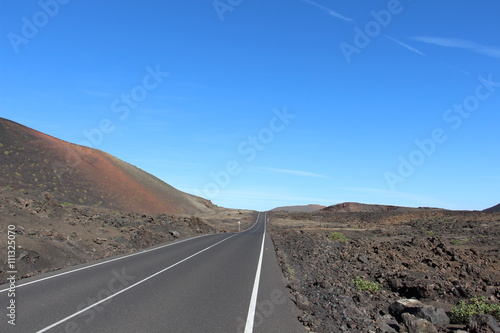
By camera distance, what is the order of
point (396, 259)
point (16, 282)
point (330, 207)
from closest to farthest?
1. point (16, 282)
2. point (396, 259)
3. point (330, 207)

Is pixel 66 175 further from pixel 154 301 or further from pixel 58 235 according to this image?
pixel 154 301

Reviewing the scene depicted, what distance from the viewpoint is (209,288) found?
451 inches

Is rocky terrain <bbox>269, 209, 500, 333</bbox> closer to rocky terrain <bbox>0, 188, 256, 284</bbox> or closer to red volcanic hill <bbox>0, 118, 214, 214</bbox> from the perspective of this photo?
rocky terrain <bbox>0, 188, 256, 284</bbox>

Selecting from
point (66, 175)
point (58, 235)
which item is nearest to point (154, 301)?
point (58, 235)

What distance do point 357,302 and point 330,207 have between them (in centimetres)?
14747

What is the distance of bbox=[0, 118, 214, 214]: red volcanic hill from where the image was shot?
2240 inches

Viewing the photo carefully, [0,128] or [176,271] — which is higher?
[0,128]

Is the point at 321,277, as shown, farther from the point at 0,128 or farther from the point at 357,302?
the point at 0,128

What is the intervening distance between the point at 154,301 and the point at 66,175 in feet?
211

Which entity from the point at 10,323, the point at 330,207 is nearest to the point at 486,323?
the point at 10,323

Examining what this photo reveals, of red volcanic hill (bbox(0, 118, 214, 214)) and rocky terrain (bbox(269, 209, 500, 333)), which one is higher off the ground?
red volcanic hill (bbox(0, 118, 214, 214))

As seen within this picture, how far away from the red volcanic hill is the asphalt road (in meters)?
44.3

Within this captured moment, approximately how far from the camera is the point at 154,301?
31.7 feet

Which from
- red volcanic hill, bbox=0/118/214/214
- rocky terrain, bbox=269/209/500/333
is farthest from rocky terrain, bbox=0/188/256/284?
red volcanic hill, bbox=0/118/214/214
